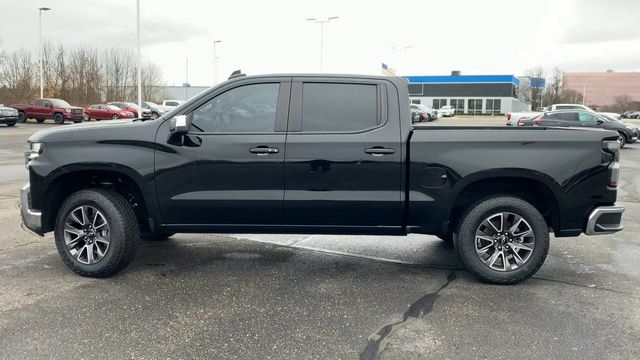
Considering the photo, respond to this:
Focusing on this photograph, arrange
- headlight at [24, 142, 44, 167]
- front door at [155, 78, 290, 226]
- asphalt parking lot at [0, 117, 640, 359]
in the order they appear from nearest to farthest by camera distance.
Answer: asphalt parking lot at [0, 117, 640, 359] < front door at [155, 78, 290, 226] < headlight at [24, 142, 44, 167]

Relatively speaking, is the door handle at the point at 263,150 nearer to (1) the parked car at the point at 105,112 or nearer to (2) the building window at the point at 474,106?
(1) the parked car at the point at 105,112

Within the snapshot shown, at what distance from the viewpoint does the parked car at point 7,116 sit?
107 ft

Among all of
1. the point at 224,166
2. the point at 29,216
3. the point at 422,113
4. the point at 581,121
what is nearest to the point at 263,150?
the point at 224,166

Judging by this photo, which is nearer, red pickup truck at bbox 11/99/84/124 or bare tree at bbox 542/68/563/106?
red pickup truck at bbox 11/99/84/124

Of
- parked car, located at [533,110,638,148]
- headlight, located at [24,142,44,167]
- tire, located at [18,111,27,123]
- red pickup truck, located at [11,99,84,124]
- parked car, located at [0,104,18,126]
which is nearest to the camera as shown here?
headlight, located at [24,142,44,167]

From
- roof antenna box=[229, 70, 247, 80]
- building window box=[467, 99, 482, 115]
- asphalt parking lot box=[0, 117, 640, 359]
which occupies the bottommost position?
asphalt parking lot box=[0, 117, 640, 359]

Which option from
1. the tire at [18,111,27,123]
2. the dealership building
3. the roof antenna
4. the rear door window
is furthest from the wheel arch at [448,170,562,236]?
the dealership building

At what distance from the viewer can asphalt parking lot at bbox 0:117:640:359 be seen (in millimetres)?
3619

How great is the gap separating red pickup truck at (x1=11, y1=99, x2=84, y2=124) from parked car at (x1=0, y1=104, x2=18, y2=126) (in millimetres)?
2704

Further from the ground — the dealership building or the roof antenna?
the dealership building

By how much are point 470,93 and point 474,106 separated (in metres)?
2.24

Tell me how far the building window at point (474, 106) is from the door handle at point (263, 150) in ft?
288

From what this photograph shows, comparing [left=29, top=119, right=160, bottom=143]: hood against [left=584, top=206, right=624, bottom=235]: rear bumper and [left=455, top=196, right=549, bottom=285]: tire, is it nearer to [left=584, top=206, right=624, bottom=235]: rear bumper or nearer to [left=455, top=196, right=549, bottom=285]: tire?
[left=455, top=196, right=549, bottom=285]: tire

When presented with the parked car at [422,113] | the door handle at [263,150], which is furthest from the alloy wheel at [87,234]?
the parked car at [422,113]
